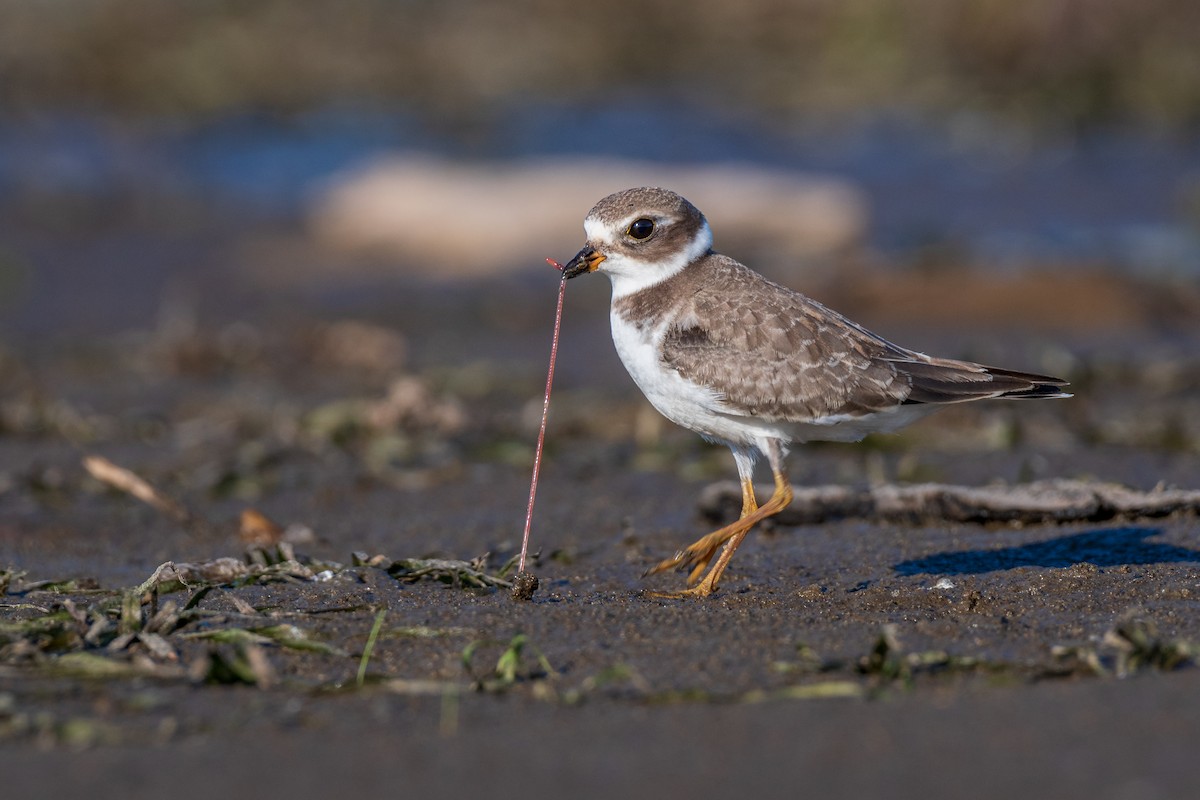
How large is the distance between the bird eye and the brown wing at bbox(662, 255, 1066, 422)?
354mm

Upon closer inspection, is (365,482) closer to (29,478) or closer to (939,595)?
(29,478)

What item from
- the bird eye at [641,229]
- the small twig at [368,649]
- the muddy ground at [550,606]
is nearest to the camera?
the muddy ground at [550,606]

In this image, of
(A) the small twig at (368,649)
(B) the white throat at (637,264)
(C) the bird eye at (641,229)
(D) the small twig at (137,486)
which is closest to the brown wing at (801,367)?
(B) the white throat at (637,264)

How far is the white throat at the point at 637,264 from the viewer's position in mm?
5777

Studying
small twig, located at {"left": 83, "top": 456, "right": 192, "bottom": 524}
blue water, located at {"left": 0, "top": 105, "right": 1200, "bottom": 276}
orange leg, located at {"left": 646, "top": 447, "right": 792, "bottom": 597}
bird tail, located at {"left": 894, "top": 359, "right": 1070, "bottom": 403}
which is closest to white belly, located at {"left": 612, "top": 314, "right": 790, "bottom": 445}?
orange leg, located at {"left": 646, "top": 447, "right": 792, "bottom": 597}

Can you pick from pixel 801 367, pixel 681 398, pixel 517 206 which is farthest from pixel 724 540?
pixel 517 206

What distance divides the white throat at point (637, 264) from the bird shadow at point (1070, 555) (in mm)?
1384

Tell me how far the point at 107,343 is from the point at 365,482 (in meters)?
4.64

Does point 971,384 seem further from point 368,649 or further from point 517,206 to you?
point 517,206

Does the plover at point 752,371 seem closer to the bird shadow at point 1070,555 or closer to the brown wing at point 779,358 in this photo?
the brown wing at point 779,358

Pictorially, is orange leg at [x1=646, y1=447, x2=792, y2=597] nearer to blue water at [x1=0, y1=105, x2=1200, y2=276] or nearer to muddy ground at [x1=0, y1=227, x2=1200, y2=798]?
muddy ground at [x1=0, y1=227, x2=1200, y2=798]

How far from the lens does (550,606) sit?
4.73 meters

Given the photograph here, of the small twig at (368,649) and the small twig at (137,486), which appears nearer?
the small twig at (368,649)

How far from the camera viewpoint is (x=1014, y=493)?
5945 millimetres
